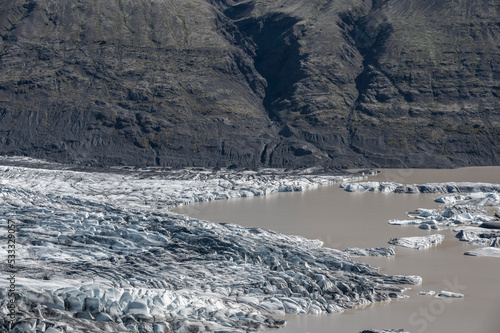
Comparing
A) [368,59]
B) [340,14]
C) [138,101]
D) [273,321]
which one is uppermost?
[340,14]

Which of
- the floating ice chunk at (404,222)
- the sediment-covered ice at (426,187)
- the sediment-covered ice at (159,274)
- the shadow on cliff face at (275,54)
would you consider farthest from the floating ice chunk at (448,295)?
the shadow on cliff face at (275,54)

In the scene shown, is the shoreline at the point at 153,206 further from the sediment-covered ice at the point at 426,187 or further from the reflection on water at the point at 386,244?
the sediment-covered ice at the point at 426,187

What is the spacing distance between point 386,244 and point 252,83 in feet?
164

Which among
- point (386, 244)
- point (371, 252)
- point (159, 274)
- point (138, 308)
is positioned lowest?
point (138, 308)

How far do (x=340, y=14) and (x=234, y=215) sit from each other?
174ft

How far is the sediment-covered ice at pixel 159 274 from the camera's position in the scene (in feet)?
57.9

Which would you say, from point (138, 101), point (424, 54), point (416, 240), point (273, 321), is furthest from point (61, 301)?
point (424, 54)

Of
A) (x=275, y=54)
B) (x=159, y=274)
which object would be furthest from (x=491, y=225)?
(x=275, y=54)

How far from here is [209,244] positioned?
83.9 ft

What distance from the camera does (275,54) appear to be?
8275 cm

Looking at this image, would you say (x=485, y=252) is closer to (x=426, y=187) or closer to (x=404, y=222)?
(x=404, y=222)

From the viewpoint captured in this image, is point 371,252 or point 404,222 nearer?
point 371,252

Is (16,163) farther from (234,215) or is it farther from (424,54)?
(424,54)

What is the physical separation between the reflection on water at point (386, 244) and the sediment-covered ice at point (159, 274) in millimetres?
1048
